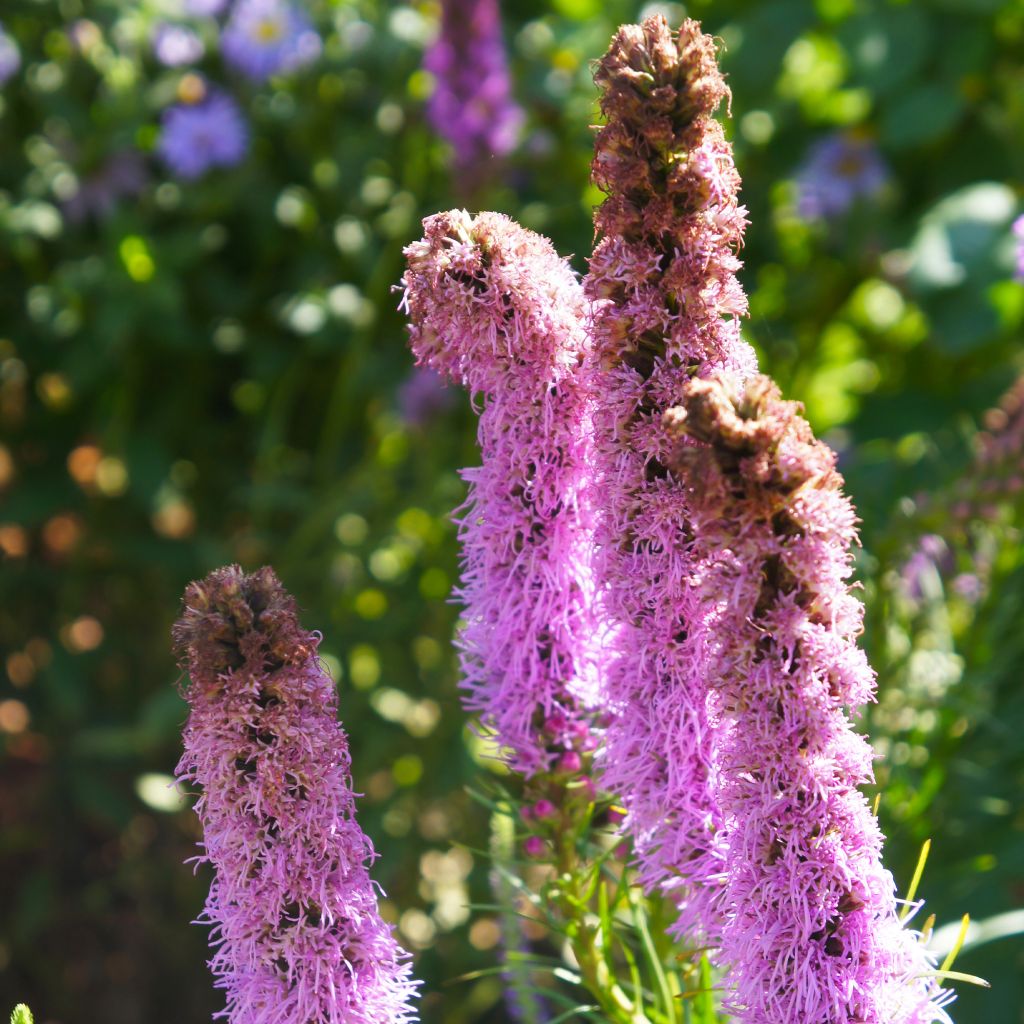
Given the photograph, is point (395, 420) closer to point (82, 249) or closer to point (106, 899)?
point (82, 249)

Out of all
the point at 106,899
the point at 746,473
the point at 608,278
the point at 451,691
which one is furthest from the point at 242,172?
the point at 746,473

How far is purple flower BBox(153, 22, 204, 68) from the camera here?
88.5 inches

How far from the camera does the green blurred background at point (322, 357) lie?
209 cm

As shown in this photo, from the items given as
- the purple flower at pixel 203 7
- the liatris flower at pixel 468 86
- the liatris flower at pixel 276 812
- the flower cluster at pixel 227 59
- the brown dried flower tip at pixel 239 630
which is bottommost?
the liatris flower at pixel 276 812

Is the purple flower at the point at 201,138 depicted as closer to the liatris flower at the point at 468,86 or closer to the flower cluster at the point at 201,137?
the flower cluster at the point at 201,137

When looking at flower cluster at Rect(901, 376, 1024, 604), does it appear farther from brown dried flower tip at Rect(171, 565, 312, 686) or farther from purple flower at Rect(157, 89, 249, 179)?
purple flower at Rect(157, 89, 249, 179)

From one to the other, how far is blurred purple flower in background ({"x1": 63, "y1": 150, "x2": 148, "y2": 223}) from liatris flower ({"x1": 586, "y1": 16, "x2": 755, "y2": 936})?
174 cm

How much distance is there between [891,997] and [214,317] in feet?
6.38

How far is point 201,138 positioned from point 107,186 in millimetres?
184

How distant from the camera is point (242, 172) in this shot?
228cm

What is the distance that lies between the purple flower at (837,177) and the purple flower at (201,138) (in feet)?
3.34

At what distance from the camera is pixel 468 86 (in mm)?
2090

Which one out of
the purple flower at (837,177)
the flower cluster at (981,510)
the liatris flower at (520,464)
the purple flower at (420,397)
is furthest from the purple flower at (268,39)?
the liatris flower at (520,464)

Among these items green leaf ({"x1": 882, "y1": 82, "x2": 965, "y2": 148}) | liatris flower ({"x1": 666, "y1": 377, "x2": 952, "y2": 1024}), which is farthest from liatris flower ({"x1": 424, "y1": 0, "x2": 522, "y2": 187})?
liatris flower ({"x1": 666, "y1": 377, "x2": 952, "y2": 1024})
